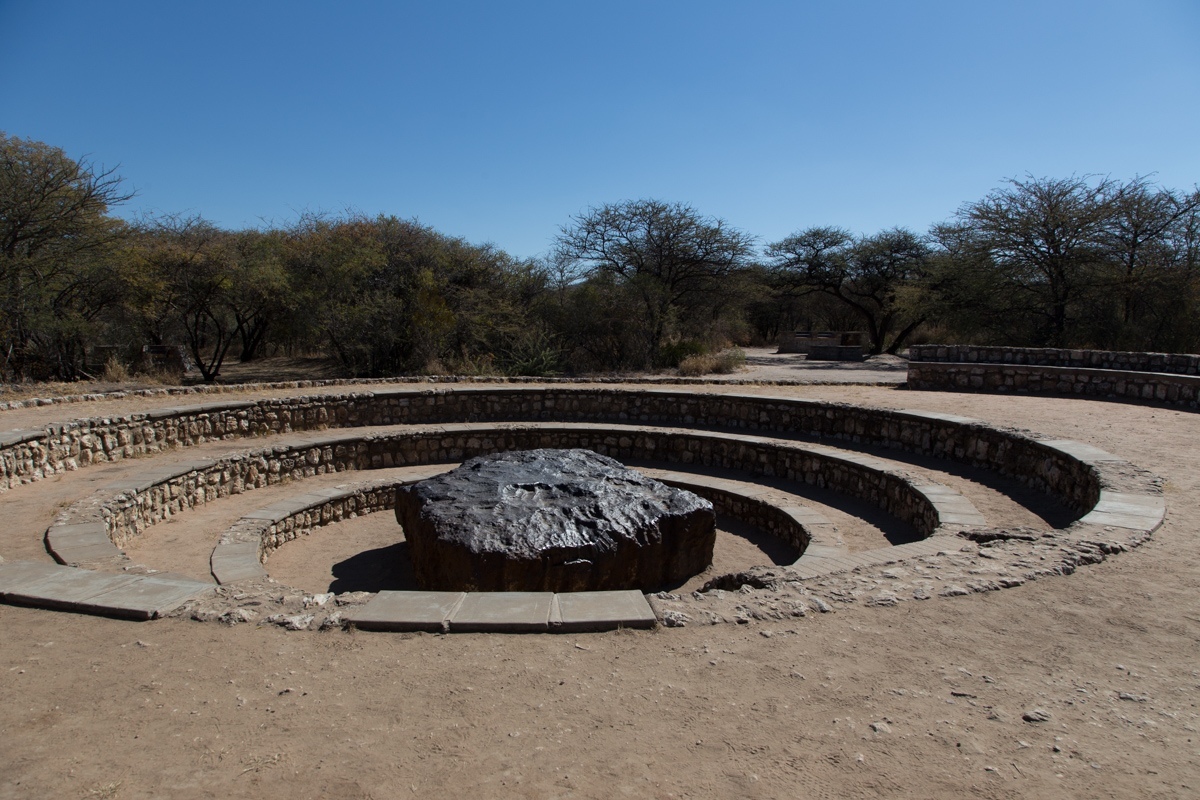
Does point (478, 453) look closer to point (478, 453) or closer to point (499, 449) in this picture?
point (478, 453)

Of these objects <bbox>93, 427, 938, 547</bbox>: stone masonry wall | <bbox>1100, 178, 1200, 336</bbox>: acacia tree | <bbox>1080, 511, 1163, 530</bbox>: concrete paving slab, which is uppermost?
<bbox>1100, 178, 1200, 336</bbox>: acacia tree

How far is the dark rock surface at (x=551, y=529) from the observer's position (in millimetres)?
5977

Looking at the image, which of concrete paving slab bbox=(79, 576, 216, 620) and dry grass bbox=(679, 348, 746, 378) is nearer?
concrete paving slab bbox=(79, 576, 216, 620)

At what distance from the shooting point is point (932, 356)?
1561 cm

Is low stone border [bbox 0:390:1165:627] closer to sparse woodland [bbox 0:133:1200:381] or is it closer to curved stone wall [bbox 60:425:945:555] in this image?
curved stone wall [bbox 60:425:945:555]

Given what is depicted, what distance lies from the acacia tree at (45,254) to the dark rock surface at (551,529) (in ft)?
46.8

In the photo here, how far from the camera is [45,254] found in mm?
16984

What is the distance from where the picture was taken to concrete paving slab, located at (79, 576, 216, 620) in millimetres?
3580

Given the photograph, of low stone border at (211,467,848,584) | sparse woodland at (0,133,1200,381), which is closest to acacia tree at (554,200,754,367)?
sparse woodland at (0,133,1200,381)

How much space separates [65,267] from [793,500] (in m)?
18.6

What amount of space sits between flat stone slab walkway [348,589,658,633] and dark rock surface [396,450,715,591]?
7.11 feet

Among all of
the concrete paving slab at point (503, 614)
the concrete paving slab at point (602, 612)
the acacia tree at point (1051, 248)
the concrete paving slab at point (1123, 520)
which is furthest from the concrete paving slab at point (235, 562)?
the acacia tree at point (1051, 248)

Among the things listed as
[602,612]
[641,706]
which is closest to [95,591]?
[602,612]

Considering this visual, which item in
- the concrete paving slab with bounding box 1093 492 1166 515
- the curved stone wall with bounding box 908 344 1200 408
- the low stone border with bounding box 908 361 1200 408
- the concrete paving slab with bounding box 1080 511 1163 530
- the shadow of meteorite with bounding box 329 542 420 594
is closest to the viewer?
the concrete paving slab with bounding box 1080 511 1163 530
